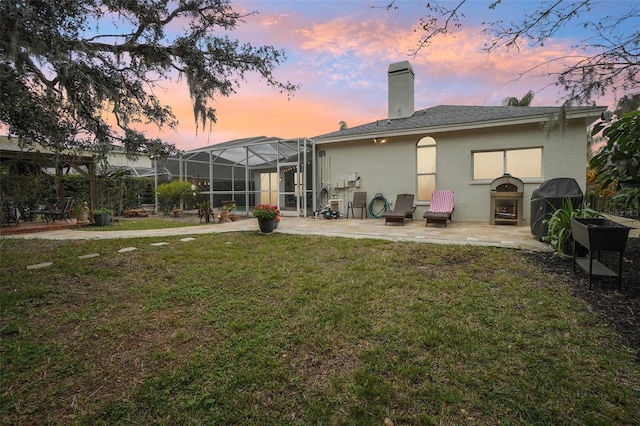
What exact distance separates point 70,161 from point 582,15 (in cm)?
752

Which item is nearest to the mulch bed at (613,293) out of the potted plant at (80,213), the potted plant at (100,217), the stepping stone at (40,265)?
the stepping stone at (40,265)

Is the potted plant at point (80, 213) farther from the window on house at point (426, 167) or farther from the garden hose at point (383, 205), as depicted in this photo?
the window on house at point (426, 167)

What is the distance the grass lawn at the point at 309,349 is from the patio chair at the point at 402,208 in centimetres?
444

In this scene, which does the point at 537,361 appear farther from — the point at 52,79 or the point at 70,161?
the point at 70,161

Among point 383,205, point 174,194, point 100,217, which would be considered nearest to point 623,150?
point 383,205

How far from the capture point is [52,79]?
3.94 metres

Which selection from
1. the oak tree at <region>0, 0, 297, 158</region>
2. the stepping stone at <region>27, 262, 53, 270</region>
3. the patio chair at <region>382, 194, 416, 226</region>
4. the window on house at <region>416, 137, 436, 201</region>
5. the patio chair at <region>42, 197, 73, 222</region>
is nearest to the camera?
the oak tree at <region>0, 0, 297, 158</region>

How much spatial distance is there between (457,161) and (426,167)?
96 centimetres

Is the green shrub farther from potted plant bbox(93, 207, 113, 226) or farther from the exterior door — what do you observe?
the exterior door

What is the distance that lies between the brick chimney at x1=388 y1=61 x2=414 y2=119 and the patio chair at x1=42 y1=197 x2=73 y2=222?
11.4m

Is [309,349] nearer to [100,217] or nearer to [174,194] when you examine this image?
[100,217]

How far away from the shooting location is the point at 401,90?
38.9ft

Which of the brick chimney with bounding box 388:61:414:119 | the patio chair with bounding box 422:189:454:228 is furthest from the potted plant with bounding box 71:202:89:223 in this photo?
the brick chimney with bounding box 388:61:414:119

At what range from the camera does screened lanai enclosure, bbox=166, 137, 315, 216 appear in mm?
11672
